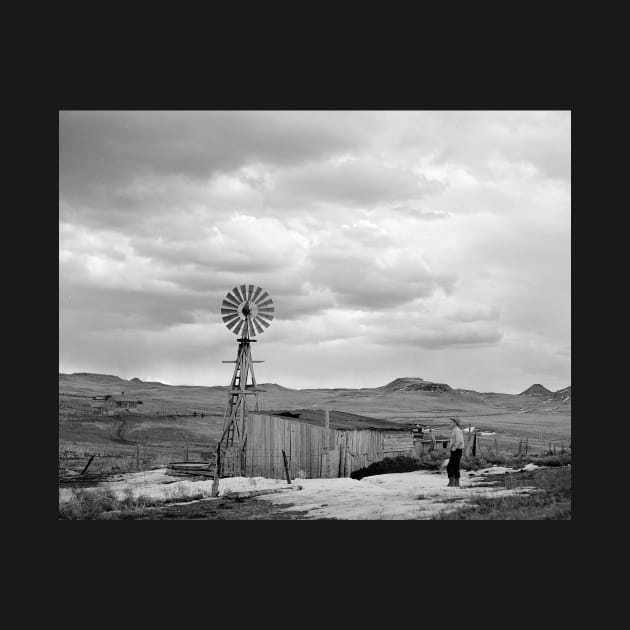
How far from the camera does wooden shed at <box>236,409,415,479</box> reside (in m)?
24.1

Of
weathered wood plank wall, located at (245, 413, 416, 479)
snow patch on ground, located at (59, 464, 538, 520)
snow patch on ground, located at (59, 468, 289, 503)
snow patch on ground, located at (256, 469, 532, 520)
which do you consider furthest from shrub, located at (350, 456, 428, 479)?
snow patch on ground, located at (59, 468, 289, 503)

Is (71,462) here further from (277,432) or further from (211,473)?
(277,432)

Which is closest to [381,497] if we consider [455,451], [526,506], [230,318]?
[455,451]

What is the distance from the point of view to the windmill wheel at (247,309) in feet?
86.3

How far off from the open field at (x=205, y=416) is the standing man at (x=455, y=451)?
46.5 feet

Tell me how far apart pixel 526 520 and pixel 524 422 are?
5574 cm

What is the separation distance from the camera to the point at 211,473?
26.3 m

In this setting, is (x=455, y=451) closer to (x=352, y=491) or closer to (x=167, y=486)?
(x=352, y=491)

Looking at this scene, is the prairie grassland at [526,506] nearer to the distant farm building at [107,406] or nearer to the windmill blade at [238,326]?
the windmill blade at [238,326]

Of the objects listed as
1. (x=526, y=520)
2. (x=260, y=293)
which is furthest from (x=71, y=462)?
(x=526, y=520)

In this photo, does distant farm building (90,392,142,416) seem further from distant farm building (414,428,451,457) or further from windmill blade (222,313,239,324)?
windmill blade (222,313,239,324)

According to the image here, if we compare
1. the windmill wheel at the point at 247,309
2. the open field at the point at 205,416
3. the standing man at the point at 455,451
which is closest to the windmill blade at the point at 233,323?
the windmill wheel at the point at 247,309

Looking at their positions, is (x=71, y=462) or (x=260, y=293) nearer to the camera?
(x=260, y=293)

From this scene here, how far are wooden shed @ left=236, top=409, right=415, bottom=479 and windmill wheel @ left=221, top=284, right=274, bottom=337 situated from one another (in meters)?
2.99
